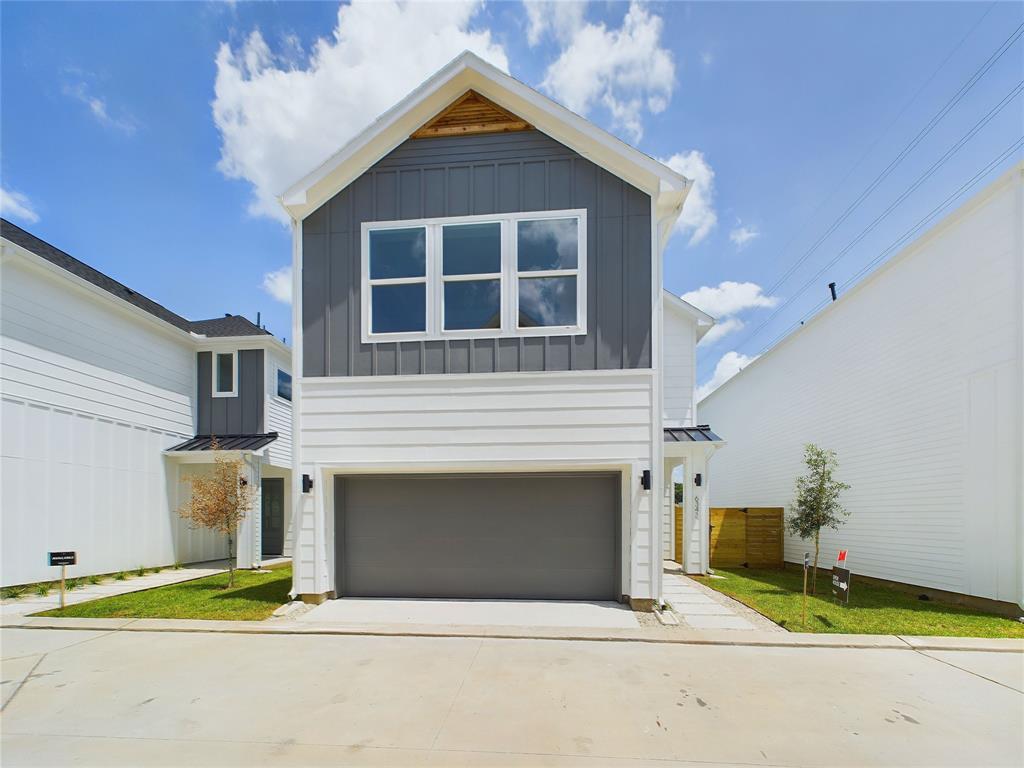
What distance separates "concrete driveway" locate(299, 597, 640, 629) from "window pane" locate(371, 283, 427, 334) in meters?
4.13

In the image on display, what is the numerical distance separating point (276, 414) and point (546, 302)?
937 cm

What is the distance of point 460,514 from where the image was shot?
7766mm

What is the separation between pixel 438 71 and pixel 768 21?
6284mm

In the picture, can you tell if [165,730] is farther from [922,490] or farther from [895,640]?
[922,490]

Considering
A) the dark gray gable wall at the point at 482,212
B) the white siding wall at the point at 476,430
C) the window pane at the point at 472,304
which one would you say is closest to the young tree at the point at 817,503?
the white siding wall at the point at 476,430

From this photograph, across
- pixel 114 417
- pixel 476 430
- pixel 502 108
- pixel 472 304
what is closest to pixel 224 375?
pixel 114 417

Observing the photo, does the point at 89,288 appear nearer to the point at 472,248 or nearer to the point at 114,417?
the point at 114,417

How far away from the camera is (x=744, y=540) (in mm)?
12562

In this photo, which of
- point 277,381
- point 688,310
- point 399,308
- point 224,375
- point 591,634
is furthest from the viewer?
point 277,381

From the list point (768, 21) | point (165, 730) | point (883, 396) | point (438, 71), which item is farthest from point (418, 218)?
point (883, 396)

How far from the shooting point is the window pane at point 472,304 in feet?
24.5

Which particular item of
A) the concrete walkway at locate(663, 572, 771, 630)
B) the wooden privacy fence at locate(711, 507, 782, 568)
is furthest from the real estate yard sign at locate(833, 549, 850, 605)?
the wooden privacy fence at locate(711, 507, 782, 568)

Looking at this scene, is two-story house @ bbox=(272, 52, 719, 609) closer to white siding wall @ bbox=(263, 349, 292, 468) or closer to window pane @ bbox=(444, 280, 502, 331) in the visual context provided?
window pane @ bbox=(444, 280, 502, 331)

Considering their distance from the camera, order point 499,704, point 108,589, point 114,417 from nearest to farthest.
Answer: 1. point 499,704
2. point 108,589
3. point 114,417
